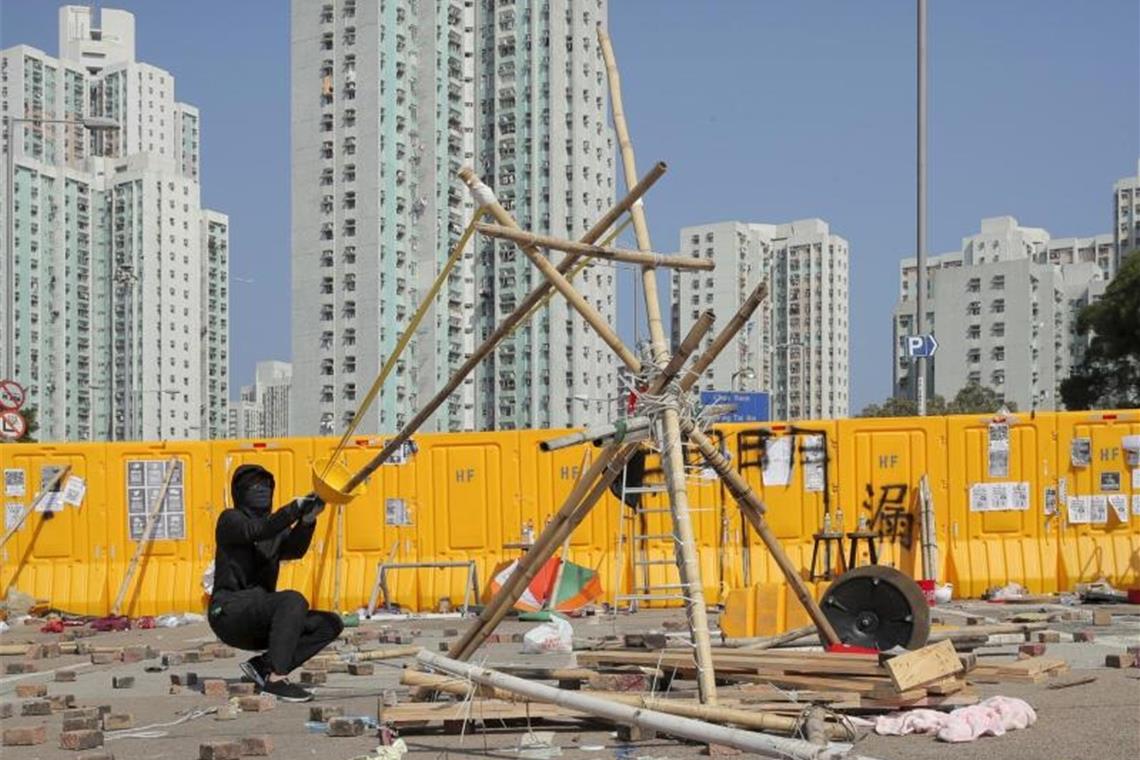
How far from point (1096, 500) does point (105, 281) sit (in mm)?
120426

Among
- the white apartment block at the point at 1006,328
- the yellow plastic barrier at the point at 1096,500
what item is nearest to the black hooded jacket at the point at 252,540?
the yellow plastic barrier at the point at 1096,500

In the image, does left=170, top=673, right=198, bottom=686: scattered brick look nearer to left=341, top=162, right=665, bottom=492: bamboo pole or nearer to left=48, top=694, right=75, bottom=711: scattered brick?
left=48, top=694, right=75, bottom=711: scattered brick

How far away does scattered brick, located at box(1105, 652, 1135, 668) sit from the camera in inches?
429

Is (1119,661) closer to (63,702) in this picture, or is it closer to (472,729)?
(472,729)

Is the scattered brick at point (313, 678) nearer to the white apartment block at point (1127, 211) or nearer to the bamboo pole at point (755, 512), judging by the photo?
the bamboo pole at point (755, 512)

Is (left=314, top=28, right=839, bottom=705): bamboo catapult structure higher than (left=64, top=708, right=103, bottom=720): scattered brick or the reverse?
higher

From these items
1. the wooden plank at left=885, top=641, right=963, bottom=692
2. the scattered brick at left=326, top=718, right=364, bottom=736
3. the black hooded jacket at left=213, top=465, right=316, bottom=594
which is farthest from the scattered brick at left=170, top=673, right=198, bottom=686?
the wooden plank at left=885, top=641, right=963, bottom=692

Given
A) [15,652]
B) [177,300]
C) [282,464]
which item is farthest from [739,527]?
[177,300]

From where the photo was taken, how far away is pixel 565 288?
9.48 metres

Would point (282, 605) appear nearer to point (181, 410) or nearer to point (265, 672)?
point (265, 672)

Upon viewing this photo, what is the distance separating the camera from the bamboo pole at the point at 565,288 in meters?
9.53

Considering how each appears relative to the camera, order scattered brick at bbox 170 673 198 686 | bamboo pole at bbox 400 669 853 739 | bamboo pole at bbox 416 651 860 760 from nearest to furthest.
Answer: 1. bamboo pole at bbox 416 651 860 760
2. bamboo pole at bbox 400 669 853 739
3. scattered brick at bbox 170 673 198 686

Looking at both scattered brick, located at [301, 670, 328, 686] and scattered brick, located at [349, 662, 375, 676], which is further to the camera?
scattered brick, located at [349, 662, 375, 676]

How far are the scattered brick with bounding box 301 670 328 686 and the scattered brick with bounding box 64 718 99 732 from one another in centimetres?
243
